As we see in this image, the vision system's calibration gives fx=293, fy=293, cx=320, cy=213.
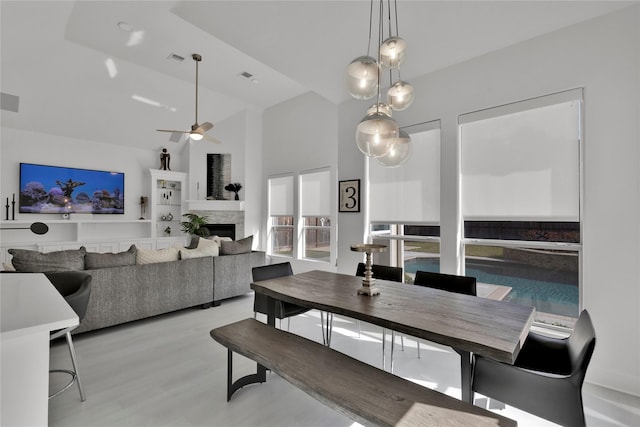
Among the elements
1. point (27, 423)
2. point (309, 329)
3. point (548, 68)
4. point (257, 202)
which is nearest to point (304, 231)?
point (257, 202)

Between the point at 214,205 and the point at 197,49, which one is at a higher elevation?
the point at 197,49

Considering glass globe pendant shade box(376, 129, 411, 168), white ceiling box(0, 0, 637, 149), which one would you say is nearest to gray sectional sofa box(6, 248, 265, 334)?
white ceiling box(0, 0, 637, 149)

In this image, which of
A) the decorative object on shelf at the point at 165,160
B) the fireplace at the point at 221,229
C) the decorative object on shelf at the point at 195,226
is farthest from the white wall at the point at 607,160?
the decorative object on shelf at the point at 165,160

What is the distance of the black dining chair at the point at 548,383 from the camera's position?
1.32 meters

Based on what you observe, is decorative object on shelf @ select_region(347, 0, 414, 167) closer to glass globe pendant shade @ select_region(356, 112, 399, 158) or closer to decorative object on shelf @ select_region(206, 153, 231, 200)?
glass globe pendant shade @ select_region(356, 112, 399, 158)

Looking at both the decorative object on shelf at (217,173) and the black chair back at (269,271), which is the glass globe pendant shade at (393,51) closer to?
the black chair back at (269,271)

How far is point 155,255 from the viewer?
3670mm

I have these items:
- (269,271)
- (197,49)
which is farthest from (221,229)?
(269,271)

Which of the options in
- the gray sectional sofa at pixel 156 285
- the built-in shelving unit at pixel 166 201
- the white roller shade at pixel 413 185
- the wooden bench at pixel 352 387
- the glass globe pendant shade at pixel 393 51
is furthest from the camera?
the built-in shelving unit at pixel 166 201

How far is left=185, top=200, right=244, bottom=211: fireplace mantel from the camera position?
656cm

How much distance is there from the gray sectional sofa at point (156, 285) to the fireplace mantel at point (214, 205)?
214cm

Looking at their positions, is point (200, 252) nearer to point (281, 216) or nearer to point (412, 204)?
point (281, 216)

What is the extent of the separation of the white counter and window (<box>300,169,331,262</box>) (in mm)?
4492

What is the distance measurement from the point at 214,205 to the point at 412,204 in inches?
188
